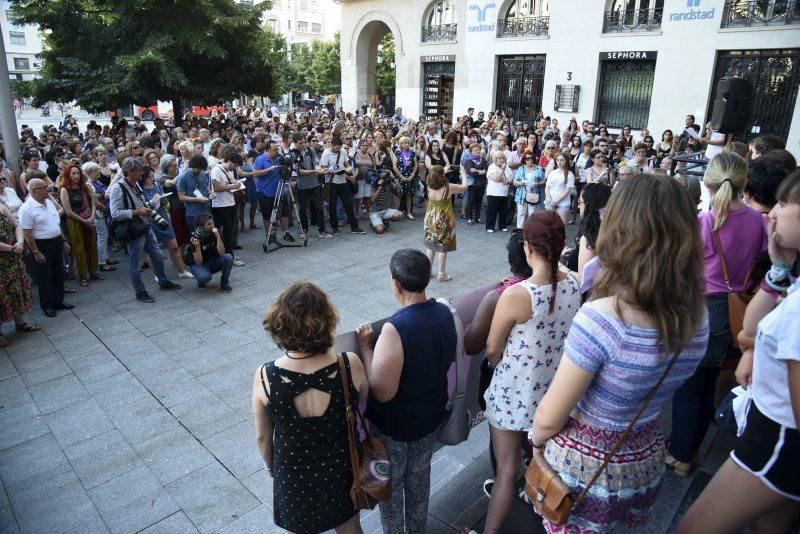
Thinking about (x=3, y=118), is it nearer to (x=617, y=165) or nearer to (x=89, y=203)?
(x=89, y=203)

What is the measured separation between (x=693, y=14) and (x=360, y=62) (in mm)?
18292

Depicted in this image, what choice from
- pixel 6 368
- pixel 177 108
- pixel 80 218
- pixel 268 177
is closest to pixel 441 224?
pixel 268 177

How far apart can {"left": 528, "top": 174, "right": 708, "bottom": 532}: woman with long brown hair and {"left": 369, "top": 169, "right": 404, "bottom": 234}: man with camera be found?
908cm

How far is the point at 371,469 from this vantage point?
2432 mm

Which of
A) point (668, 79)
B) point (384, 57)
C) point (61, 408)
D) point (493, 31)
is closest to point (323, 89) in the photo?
point (384, 57)

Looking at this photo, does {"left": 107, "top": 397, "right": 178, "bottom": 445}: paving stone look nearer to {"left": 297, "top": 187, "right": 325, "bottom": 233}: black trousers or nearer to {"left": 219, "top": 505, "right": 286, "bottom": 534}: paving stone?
→ {"left": 219, "top": 505, "right": 286, "bottom": 534}: paving stone

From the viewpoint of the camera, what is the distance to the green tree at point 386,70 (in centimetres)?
4156

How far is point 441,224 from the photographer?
7574mm

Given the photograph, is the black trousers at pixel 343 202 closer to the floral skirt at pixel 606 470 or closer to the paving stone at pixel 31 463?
the paving stone at pixel 31 463

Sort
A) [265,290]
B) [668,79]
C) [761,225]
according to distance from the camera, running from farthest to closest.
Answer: [668,79]
[265,290]
[761,225]

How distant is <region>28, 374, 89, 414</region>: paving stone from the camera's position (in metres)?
4.76

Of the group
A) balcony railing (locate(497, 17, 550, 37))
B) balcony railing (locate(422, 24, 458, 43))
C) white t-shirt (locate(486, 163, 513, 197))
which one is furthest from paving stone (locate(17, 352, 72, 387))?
balcony railing (locate(422, 24, 458, 43))

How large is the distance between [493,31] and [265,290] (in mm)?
20337

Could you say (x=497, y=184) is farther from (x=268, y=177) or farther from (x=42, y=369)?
(x=42, y=369)
